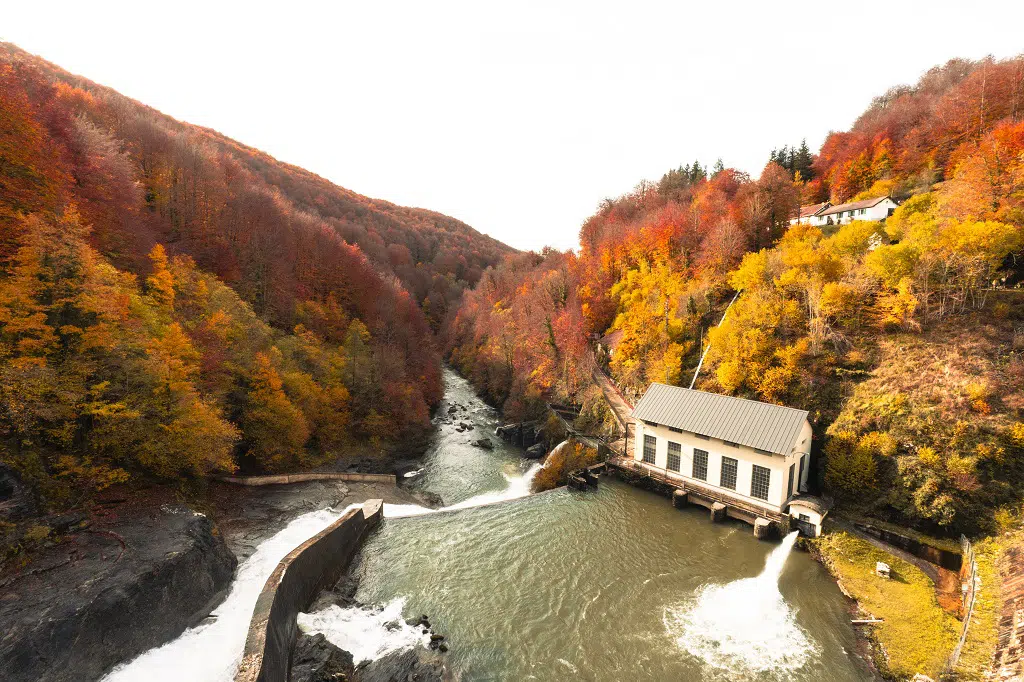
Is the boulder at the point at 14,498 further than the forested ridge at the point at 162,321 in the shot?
No

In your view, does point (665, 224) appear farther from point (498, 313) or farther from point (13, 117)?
point (13, 117)

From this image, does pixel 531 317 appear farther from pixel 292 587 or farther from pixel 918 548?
pixel 292 587

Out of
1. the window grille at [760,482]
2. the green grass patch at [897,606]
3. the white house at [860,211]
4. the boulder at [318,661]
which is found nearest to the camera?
the boulder at [318,661]

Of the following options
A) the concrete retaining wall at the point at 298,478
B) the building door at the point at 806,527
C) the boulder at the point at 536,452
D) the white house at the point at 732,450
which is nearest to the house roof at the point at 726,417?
the white house at the point at 732,450

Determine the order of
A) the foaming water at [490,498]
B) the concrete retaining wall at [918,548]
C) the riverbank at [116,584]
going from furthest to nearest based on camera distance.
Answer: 1. the foaming water at [490,498]
2. the concrete retaining wall at [918,548]
3. the riverbank at [116,584]

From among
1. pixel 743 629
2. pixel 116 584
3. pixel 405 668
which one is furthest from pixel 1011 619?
pixel 116 584

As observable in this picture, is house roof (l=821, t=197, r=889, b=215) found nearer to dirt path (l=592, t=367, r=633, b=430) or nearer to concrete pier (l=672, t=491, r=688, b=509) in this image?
dirt path (l=592, t=367, r=633, b=430)

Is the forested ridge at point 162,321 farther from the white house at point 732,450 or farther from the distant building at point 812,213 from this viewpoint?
the distant building at point 812,213
